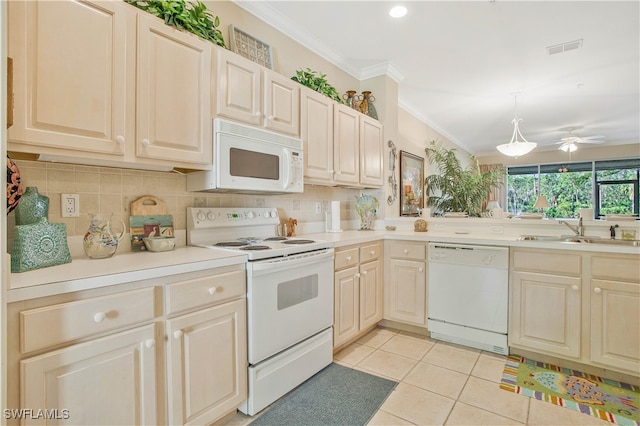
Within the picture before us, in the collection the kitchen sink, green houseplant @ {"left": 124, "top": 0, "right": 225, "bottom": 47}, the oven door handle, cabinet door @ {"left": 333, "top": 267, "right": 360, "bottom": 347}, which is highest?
green houseplant @ {"left": 124, "top": 0, "right": 225, "bottom": 47}

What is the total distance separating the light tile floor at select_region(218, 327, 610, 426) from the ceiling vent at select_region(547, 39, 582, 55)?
2888mm

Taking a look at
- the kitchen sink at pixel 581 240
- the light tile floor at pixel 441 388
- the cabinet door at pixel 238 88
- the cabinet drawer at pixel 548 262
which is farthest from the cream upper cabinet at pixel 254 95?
the kitchen sink at pixel 581 240

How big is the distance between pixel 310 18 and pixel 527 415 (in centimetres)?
311

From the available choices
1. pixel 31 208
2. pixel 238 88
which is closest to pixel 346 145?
pixel 238 88

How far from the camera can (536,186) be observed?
27.4 feet

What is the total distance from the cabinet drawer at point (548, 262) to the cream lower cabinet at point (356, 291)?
3.56 ft

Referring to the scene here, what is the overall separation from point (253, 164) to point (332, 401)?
1520 millimetres

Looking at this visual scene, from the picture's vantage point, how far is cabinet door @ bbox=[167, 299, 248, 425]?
1.37m

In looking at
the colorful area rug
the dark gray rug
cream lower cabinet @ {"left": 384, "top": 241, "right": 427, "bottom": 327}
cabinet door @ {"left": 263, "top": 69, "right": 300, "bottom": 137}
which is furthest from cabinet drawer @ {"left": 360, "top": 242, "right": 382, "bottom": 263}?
the colorful area rug

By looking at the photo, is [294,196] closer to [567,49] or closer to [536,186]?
[567,49]

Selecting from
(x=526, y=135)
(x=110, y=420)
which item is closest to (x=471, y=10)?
(x=110, y=420)

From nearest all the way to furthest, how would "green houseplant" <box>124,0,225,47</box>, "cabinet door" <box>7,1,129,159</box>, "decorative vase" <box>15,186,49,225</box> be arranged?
"cabinet door" <box>7,1,129,159</box> → "decorative vase" <box>15,186,49,225</box> → "green houseplant" <box>124,0,225,47</box>

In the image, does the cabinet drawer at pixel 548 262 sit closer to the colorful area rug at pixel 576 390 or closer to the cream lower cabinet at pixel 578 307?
the cream lower cabinet at pixel 578 307

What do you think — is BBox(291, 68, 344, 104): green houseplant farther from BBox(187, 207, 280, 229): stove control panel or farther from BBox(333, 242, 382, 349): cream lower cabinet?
BBox(333, 242, 382, 349): cream lower cabinet
